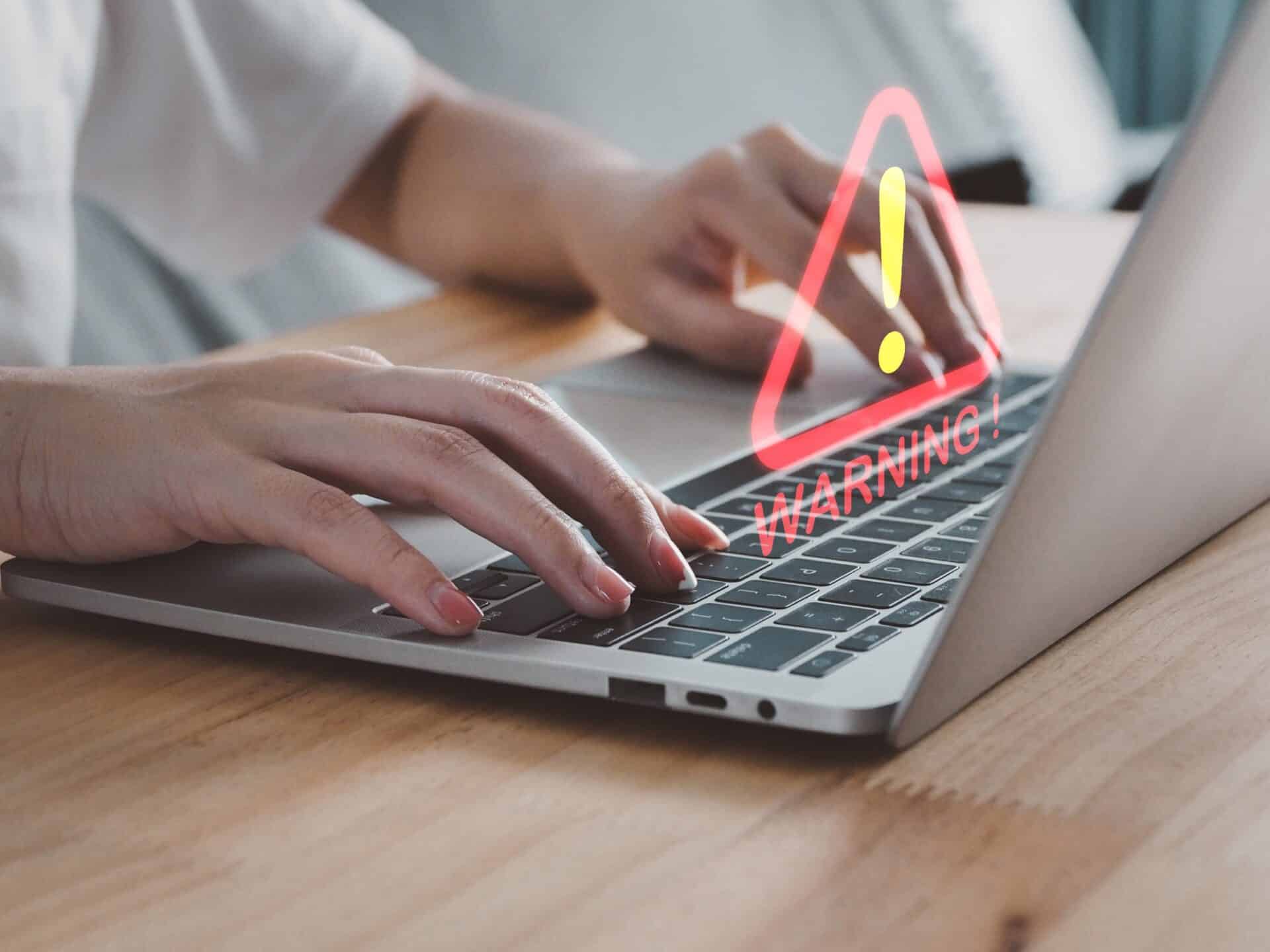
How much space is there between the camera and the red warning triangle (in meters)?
0.70

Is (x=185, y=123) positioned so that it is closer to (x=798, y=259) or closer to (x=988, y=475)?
(x=798, y=259)

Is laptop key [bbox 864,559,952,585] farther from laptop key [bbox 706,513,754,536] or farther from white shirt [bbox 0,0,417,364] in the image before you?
white shirt [bbox 0,0,417,364]

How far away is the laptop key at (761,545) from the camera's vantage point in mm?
537

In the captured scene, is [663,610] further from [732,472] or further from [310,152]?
[310,152]

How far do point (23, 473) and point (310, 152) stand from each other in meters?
0.71

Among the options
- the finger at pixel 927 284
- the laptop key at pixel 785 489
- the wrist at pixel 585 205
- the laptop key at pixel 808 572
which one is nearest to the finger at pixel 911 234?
the finger at pixel 927 284

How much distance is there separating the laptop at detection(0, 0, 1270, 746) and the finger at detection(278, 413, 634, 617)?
0.01m

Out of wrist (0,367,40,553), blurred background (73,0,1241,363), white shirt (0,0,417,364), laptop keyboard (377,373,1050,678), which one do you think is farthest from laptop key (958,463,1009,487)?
blurred background (73,0,1241,363)

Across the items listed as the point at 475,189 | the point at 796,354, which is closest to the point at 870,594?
the point at 796,354

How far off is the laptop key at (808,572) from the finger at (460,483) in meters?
0.06

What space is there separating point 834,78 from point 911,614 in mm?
2616

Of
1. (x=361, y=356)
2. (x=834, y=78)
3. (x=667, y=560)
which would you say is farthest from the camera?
(x=834, y=78)

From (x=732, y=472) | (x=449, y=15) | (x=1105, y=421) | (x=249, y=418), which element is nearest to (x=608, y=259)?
(x=732, y=472)

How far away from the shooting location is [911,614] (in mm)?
469
